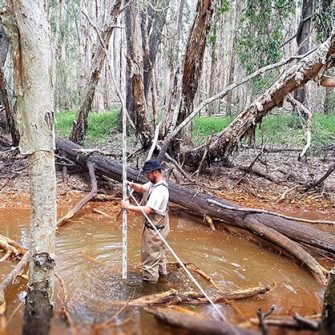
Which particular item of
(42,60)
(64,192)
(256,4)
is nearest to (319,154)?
(256,4)

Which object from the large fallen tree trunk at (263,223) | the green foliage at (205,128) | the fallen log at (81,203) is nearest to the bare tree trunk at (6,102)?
the fallen log at (81,203)

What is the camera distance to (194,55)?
9438mm

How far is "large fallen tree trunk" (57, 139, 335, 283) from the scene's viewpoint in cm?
600

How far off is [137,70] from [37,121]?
21.2 ft

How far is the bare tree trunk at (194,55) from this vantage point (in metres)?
9.16

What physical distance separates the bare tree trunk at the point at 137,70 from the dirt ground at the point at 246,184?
118cm

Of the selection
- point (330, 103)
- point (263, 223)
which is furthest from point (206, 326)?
point (330, 103)

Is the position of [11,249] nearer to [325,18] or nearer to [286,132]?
[286,132]

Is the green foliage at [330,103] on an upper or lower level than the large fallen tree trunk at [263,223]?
upper

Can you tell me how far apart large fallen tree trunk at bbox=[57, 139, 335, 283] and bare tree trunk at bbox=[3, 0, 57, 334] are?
350 cm

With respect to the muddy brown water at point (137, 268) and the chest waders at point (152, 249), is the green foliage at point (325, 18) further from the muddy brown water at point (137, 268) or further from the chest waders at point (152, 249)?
the chest waders at point (152, 249)

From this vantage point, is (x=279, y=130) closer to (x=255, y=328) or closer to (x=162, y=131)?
(x=162, y=131)

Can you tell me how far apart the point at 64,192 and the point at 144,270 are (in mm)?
4784

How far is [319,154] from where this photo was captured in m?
12.4
